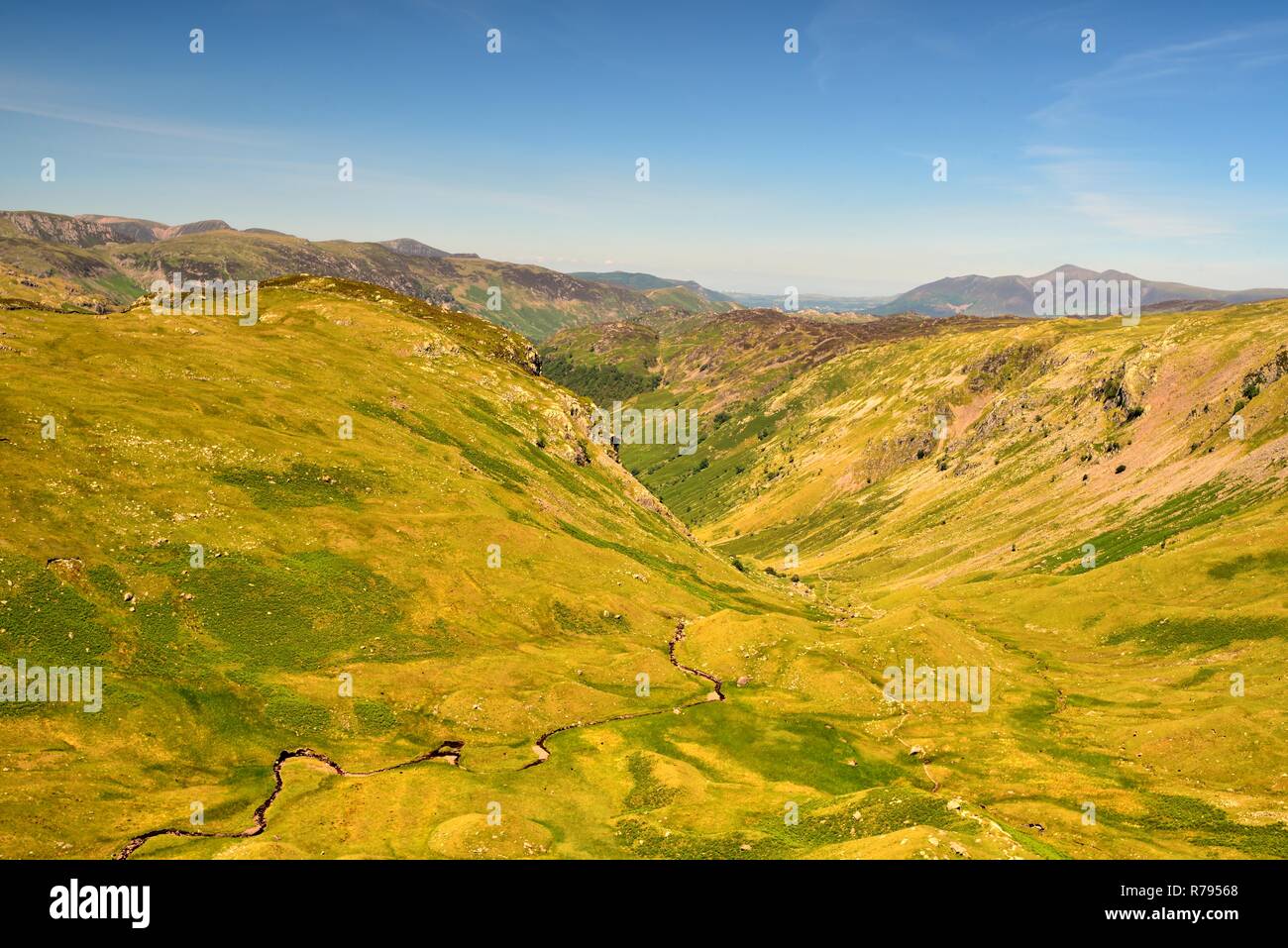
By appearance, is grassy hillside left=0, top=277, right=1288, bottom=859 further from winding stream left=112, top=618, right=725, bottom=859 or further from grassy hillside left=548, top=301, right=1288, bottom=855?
grassy hillside left=548, top=301, right=1288, bottom=855

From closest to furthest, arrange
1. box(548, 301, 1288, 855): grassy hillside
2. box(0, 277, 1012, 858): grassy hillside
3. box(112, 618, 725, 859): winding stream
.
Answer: box(112, 618, 725, 859): winding stream → box(0, 277, 1012, 858): grassy hillside → box(548, 301, 1288, 855): grassy hillside

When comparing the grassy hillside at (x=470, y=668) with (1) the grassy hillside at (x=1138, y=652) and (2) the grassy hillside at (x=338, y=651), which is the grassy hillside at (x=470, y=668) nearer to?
(2) the grassy hillside at (x=338, y=651)

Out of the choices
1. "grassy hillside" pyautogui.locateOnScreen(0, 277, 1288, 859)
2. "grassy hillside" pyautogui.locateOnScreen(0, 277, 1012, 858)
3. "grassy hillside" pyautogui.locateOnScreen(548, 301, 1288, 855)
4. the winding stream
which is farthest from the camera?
"grassy hillside" pyautogui.locateOnScreen(548, 301, 1288, 855)

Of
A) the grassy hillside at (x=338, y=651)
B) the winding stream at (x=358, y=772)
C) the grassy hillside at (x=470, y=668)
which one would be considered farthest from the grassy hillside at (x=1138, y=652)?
the winding stream at (x=358, y=772)

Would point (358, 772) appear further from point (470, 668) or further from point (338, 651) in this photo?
point (470, 668)

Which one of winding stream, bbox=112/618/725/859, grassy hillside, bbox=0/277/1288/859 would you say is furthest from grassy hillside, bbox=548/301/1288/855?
winding stream, bbox=112/618/725/859

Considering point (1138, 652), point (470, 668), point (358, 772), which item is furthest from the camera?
point (1138, 652)

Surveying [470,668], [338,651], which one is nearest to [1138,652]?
[470,668]

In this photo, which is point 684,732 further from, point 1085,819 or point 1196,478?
point 1196,478

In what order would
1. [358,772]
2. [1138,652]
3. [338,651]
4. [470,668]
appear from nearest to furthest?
[358,772] → [338,651] → [470,668] → [1138,652]

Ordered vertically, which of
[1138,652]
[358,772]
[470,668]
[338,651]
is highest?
[338,651]
